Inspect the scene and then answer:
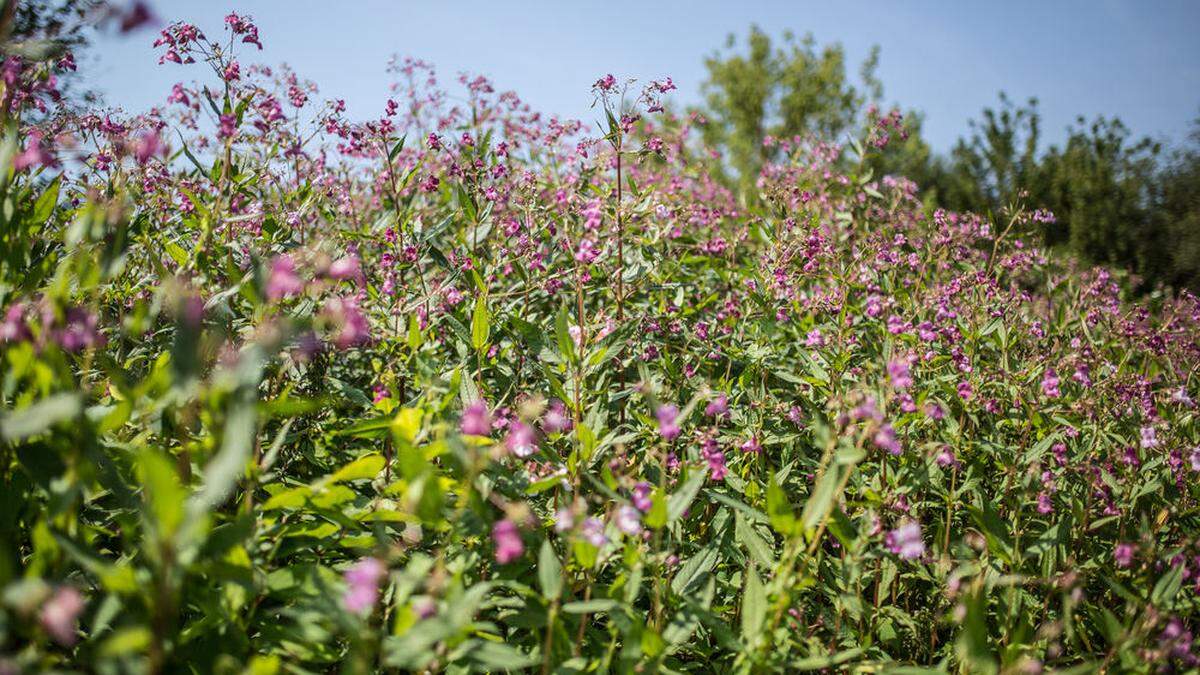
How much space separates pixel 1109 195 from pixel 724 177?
46.3ft

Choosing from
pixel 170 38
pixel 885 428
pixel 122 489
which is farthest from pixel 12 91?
pixel 885 428

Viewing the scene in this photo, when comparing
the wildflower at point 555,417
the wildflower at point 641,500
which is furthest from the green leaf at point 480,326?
the wildflower at point 641,500

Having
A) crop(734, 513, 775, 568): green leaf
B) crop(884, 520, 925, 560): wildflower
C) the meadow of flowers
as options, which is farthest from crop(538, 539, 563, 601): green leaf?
crop(884, 520, 925, 560): wildflower

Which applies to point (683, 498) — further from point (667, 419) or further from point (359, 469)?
point (359, 469)

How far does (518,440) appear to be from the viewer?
5.28 ft

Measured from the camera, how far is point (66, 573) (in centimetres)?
170

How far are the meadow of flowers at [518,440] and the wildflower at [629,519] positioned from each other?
0.04ft

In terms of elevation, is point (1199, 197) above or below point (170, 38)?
above

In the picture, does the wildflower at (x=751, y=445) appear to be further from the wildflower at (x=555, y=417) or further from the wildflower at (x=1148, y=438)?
the wildflower at (x=1148, y=438)

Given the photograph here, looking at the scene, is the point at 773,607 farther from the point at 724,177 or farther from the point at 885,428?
the point at 724,177

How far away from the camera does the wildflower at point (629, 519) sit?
147 centimetres

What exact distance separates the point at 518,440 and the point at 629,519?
1.11 feet

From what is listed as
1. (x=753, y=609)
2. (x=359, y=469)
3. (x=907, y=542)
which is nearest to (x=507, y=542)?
(x=359, y=469)

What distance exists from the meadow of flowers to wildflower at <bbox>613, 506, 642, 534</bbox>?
0.5 inches
